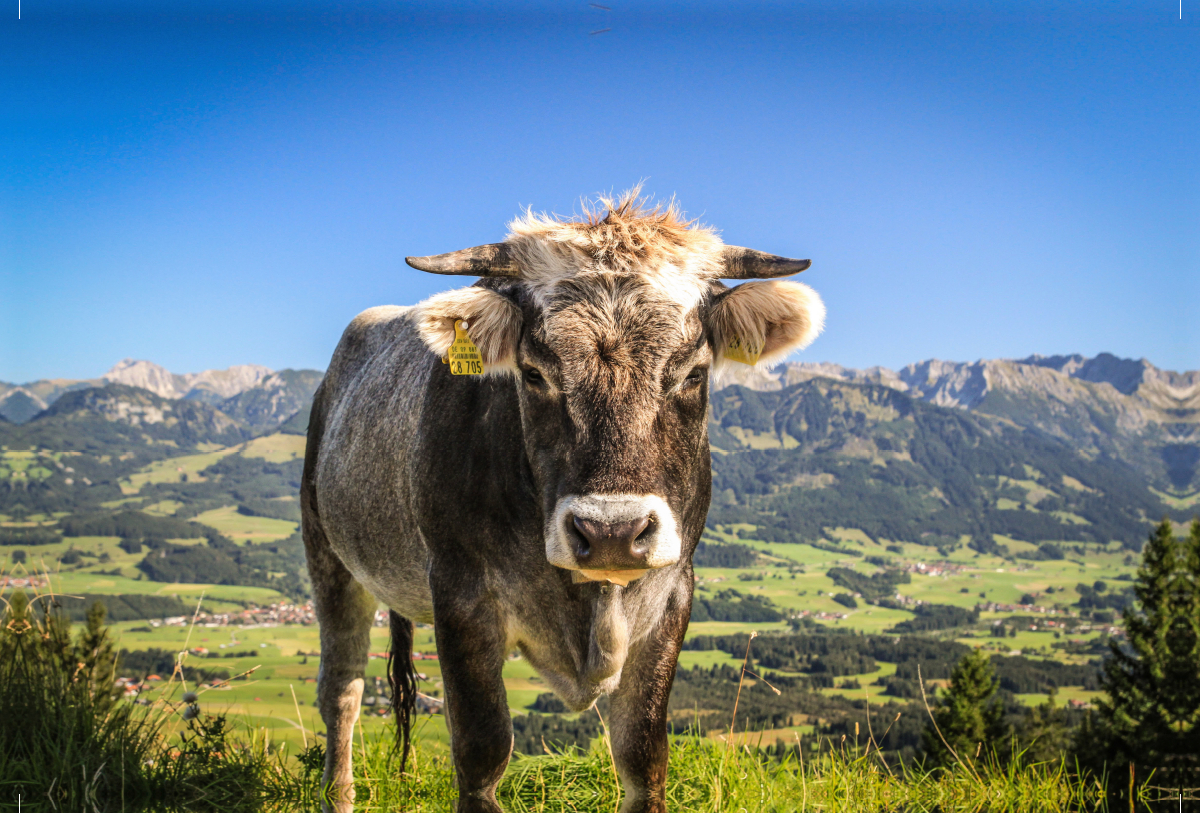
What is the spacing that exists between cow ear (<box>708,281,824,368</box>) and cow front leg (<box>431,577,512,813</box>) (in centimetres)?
202

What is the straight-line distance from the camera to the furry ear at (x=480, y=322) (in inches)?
174

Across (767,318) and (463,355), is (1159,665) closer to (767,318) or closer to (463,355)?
(767,318)

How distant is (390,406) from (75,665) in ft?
11.4

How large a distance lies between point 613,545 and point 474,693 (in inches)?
58.7

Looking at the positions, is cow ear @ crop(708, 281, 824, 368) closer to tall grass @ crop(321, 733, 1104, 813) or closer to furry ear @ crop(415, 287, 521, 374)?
furry ear @ crop(415, 287, 521, 374)

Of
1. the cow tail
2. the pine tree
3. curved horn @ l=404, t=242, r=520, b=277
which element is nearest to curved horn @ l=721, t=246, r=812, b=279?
curved horn @ l=404, t=242, r=520, b=277

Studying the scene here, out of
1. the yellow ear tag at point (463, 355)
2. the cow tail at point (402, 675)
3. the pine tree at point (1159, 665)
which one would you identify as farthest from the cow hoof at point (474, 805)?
the pine tree at point (1159, 665)

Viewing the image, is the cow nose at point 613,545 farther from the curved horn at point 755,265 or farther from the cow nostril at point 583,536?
the curved horn at point 755,265

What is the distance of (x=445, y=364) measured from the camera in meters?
5.37

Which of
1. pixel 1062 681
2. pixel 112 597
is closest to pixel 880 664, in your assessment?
pixel 1062 681

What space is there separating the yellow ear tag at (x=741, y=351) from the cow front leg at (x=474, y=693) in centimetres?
199

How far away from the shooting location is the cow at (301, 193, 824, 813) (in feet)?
12.8

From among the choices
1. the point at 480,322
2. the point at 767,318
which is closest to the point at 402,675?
the point at 480,322

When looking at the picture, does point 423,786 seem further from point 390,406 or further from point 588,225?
point 588,225
